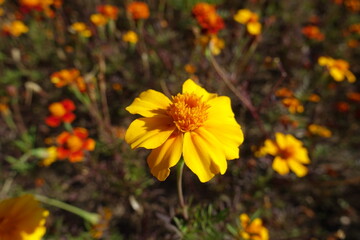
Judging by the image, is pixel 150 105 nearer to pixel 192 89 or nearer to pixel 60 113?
pixel 192 89

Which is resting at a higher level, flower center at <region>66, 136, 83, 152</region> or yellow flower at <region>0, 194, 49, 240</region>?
yellow flower at <region>0, 194, 49, 240</region>

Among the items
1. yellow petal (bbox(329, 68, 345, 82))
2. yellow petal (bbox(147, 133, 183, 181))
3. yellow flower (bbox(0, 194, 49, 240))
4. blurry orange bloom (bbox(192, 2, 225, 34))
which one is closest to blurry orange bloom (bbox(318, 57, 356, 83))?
yellow petal (bbox(329, 68, 345, 82))

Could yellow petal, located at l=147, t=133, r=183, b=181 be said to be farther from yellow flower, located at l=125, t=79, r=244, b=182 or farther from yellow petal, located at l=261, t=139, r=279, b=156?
yellow petal, located at l=261, t=139, r=279, b=156

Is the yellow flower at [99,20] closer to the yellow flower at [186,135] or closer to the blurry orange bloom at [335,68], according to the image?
the yellow flower at [186,135]

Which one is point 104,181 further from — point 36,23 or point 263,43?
point 263,43

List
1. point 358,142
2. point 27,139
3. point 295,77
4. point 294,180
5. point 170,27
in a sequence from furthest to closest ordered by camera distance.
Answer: point 170,27 < point 295,77 < point 358,142 < point 27,139 < point 294,180

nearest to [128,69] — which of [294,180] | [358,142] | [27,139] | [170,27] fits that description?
[170,27]

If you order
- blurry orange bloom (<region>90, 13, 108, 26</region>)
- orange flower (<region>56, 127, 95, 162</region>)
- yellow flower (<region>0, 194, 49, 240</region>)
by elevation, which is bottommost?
orange flower (<region>56, 127, 95, 162</region>)

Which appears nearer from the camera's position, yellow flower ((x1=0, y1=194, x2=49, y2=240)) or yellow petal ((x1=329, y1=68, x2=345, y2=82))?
yellow flower ((x1=0, y1=194, x2=49, y2=240))
